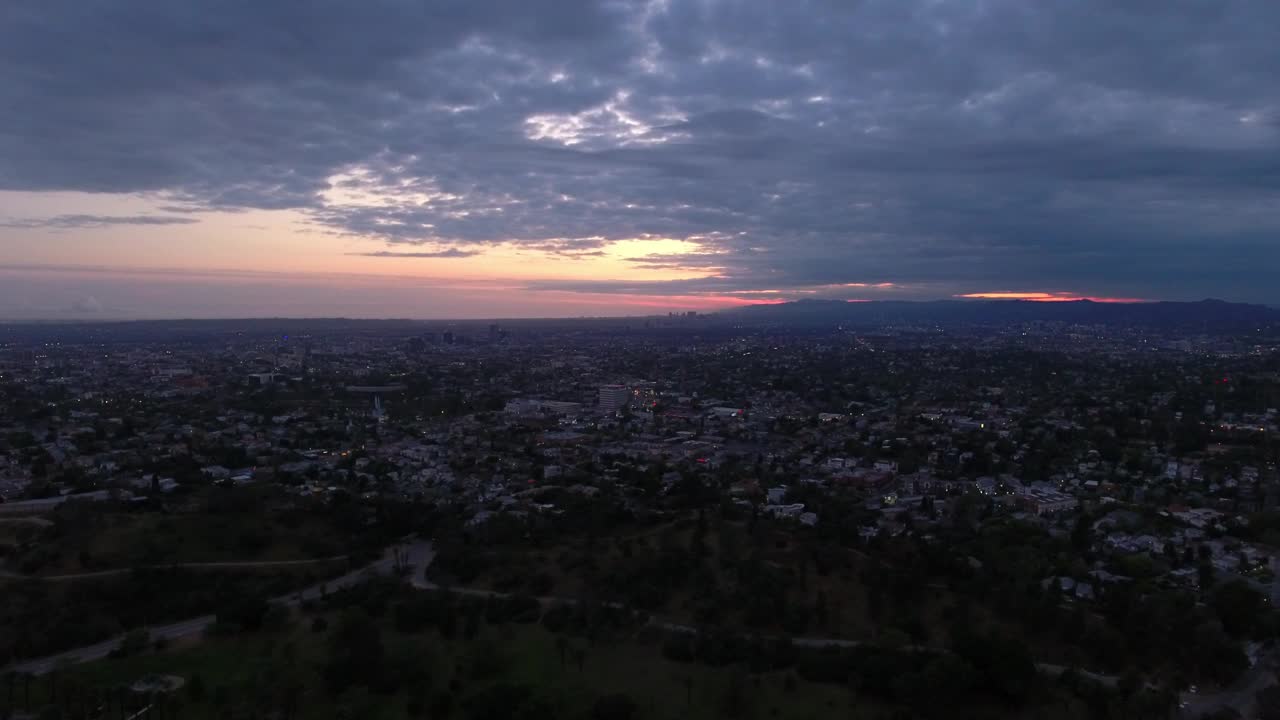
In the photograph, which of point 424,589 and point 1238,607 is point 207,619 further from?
point 1238,607

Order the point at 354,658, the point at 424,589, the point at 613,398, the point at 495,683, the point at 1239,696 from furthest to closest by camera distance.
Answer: the point at 613,398, the point at 424,589, the point at 354,658, the point at 495,683, the point at 1239,696

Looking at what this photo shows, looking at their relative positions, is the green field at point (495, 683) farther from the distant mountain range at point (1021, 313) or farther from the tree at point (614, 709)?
the distant mountain range at point (1021, 313)

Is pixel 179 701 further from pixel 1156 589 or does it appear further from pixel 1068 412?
pixel 1068 412

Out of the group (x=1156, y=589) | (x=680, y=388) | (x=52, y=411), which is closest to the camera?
(x=1156, y=589)

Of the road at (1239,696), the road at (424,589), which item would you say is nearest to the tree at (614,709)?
the road at (424,589)

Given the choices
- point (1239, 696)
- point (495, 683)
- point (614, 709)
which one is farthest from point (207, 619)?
point (1239, 696)

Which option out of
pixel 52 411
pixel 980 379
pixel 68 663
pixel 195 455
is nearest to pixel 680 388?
pixel 980 379

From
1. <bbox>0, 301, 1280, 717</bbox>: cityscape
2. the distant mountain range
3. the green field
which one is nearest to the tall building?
<bbox>0, 301, 1280, 717</bbox>: cityscape
